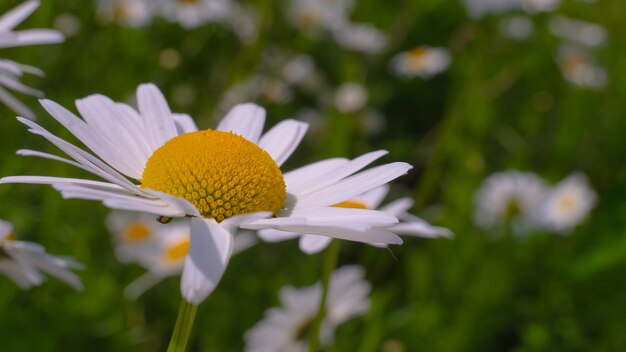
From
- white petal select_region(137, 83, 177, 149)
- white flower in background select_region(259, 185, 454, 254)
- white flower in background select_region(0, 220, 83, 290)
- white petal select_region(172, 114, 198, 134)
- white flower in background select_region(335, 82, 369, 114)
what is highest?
white petal select_region(137, 83, 177, 149)

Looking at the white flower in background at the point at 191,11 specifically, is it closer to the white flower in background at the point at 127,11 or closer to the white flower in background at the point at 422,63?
the white flower in background at the point at 127,11

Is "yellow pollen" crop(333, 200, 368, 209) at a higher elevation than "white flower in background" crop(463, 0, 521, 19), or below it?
higher

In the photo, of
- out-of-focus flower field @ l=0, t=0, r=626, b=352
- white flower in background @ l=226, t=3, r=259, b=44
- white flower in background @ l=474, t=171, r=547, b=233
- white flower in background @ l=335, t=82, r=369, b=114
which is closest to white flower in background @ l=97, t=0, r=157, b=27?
out-of-focus flower field @ l=0, t=0, r=626, b=352

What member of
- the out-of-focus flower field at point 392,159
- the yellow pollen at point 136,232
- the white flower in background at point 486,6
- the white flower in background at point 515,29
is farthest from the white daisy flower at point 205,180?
the white flower in background at point 515,29

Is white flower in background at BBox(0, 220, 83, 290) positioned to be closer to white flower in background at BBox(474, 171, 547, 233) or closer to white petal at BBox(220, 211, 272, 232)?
white petal at BBox(220, 211, 272, 232)

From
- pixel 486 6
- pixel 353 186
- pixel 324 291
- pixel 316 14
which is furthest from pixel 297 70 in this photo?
pixel 353 186
